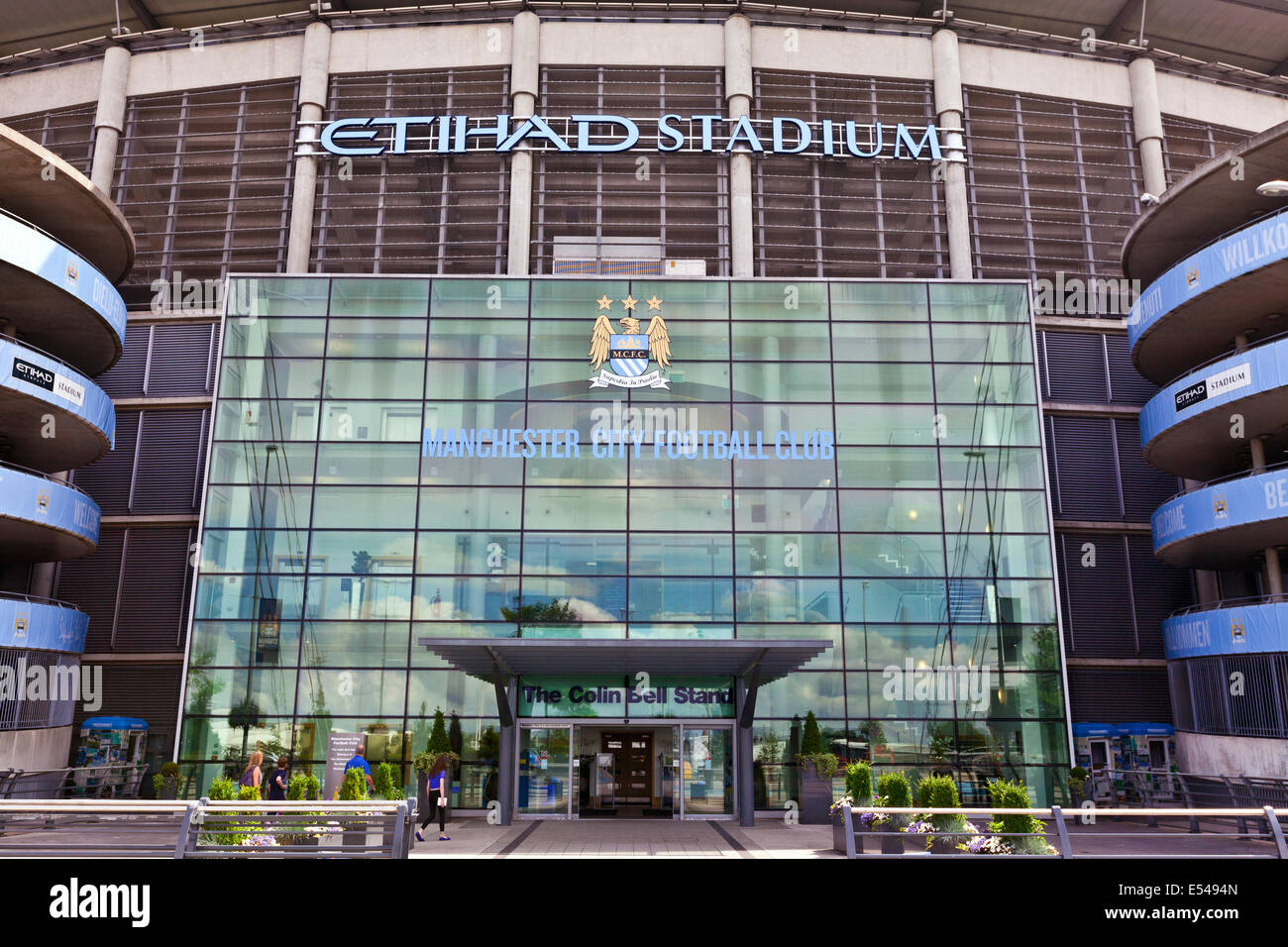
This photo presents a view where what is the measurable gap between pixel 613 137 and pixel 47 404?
20.4 metres

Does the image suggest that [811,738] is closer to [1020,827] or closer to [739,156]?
[1020,827]

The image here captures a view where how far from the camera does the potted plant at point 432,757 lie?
2280cm

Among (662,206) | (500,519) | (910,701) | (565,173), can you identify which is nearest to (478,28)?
(565,173)

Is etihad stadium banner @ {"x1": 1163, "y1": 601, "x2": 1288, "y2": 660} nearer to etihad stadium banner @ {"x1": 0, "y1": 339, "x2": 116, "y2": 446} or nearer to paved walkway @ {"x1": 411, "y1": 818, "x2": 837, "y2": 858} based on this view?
paved walkway @ {"x1": 411, "y1": 818, "x2": 837, "y2": 858}

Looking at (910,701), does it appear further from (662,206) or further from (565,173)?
(565,173)

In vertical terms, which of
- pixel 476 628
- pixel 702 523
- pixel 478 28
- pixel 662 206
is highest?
pixel 478 28

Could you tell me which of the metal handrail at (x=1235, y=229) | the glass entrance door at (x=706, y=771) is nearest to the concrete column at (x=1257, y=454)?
the metal handrail at (x=1235, y=229)

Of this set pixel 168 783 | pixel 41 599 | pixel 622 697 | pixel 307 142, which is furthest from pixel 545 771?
pixel 307 142

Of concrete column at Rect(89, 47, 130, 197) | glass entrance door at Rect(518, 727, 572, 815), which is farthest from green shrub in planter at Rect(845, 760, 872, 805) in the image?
concrete column at Rect(89, 47, 130, 197)

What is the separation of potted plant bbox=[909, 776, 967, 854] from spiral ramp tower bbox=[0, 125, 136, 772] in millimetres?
22195

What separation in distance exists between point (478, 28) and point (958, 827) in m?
33.0

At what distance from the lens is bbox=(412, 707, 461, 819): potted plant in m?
22.8
